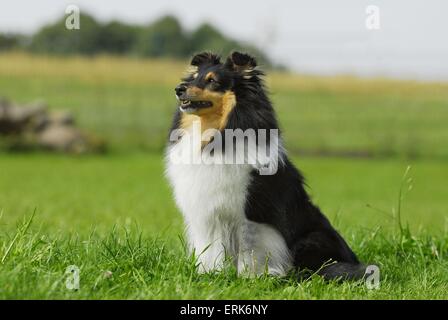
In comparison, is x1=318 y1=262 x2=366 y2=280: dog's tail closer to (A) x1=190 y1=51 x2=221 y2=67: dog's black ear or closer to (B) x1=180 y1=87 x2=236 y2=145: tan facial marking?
(B) x1=180 y1=87 x2=236 y2=145: tan facial marking

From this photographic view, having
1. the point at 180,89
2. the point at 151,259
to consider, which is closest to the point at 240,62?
the point at 180,89

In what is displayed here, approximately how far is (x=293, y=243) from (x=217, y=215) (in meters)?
0.60

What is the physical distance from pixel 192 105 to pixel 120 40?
57.7 feet

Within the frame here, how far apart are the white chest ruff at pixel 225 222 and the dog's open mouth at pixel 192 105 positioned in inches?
13.2

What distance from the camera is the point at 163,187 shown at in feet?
48.0

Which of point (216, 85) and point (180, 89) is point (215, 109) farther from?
point (180, 89)

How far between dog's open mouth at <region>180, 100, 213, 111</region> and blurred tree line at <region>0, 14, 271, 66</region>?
1567 cm

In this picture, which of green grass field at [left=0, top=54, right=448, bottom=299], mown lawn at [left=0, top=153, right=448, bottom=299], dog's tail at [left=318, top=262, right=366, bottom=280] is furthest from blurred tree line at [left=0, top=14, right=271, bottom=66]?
dog's tail at [left=318, top=262, right=366, bottom=280]

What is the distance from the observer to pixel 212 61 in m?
5.14

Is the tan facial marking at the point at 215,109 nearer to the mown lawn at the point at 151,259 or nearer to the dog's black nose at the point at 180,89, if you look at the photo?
the dog's black nose at the point at 180,89

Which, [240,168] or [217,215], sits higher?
[240,168]

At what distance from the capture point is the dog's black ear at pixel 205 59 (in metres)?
5.14
